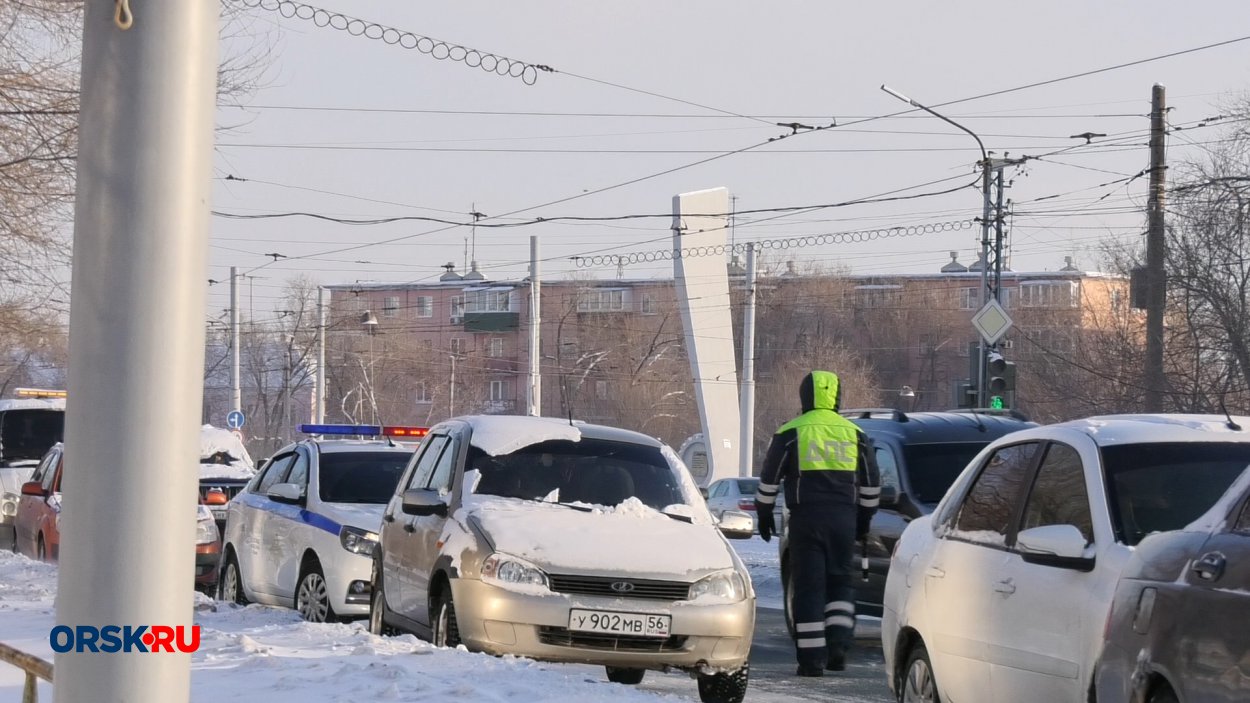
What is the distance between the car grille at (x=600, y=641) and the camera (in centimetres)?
837

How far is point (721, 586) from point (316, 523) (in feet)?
15.4

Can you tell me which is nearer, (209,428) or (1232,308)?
(209,428)

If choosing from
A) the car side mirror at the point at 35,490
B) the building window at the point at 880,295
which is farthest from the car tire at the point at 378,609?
the building window at the point at 880,295

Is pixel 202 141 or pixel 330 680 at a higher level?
pixel 202 141

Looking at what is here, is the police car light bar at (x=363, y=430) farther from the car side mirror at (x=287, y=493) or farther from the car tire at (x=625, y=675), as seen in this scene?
the car tire at (x=625, y=675)

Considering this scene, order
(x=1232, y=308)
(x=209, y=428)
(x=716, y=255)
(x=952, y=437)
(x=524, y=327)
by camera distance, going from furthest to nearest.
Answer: (x=524, y=327), (x=716, y=255), (x=1232, y=308), (x=209, y=428), (x=952, y=437)

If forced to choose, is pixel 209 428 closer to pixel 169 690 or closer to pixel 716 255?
pixel 716 255

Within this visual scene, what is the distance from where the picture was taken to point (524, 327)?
280ft

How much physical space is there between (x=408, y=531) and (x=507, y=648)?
5.76 ft

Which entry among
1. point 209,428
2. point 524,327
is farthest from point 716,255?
point 524,327

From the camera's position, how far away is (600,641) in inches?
330

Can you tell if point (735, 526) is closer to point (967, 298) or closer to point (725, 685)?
point (725, 685)

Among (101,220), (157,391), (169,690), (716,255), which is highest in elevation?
(716,255)

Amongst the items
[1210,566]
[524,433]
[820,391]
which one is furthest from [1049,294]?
[1210,566]
